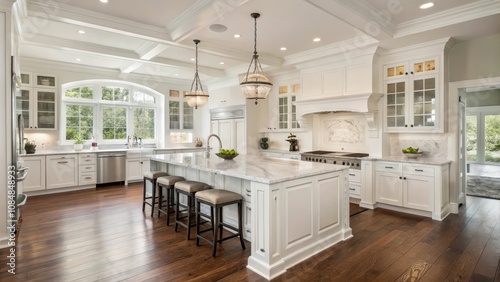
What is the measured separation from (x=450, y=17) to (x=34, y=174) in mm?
7681

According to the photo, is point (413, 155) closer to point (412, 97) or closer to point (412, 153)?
point (412, 153)

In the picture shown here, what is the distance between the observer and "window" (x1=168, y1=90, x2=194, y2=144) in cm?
828

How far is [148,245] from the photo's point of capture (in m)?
3.30

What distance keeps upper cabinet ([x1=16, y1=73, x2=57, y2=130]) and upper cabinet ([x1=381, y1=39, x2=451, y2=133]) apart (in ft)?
23.0

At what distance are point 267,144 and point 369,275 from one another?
15.7ft

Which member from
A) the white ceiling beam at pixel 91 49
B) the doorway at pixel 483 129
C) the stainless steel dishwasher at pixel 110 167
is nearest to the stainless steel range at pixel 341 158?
the white ceiling beam at pixel 91 49

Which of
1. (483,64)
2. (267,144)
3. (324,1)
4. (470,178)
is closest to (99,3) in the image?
(324,1)

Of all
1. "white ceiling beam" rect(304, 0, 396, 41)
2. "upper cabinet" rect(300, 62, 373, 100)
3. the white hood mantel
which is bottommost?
the white hood mantel

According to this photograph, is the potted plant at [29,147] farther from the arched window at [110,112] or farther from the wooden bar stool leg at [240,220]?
the wooden bar stool leg at [240,220]

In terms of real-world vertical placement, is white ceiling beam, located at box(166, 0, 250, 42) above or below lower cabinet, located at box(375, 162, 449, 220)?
above

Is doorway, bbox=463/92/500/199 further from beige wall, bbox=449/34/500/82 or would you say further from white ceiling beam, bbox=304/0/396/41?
→ white ceiling beam, bbox=304/0/396/41

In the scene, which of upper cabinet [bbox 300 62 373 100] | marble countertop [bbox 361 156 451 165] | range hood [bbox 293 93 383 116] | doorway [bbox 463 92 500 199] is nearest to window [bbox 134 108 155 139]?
range hood [bbox 293 93 383 116]

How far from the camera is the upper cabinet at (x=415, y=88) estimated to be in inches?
175

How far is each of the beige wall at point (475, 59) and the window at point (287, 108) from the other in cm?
293
